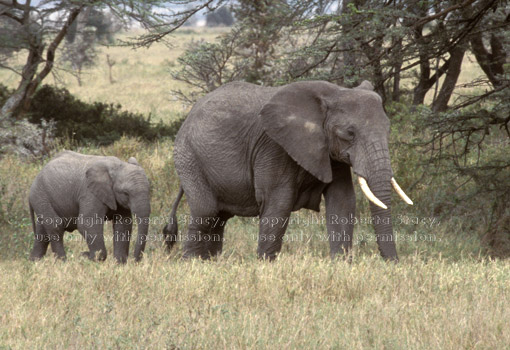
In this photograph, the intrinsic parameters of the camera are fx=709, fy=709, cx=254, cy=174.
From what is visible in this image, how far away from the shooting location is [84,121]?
18.9 m

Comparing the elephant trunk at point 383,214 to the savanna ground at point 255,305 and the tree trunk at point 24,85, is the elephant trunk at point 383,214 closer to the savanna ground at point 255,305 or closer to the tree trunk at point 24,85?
the savanna ground at point 255,305

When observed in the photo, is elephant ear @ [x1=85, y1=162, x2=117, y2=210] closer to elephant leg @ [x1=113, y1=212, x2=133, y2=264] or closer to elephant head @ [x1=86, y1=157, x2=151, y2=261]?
elephant head @ [x1=86, y1=157, x2=151, y2=261]

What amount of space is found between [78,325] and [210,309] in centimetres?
96

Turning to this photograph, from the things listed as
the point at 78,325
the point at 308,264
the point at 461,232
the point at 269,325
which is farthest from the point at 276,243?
the point at 461,232

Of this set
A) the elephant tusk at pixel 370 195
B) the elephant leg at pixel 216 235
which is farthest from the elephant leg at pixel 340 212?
the elephant leg at pixel 216 235

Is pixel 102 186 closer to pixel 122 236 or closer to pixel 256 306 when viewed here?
pixel 122 236

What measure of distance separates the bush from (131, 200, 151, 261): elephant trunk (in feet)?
31.2

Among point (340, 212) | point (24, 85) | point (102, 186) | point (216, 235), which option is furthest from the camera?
point (24, 85)

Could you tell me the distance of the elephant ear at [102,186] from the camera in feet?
28.1

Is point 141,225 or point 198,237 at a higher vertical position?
point 141,225

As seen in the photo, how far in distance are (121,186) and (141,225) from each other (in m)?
0.63

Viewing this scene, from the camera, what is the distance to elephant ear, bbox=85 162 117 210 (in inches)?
337

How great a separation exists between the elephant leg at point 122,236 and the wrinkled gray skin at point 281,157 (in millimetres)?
873

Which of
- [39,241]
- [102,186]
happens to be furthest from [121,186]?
[39,241]
